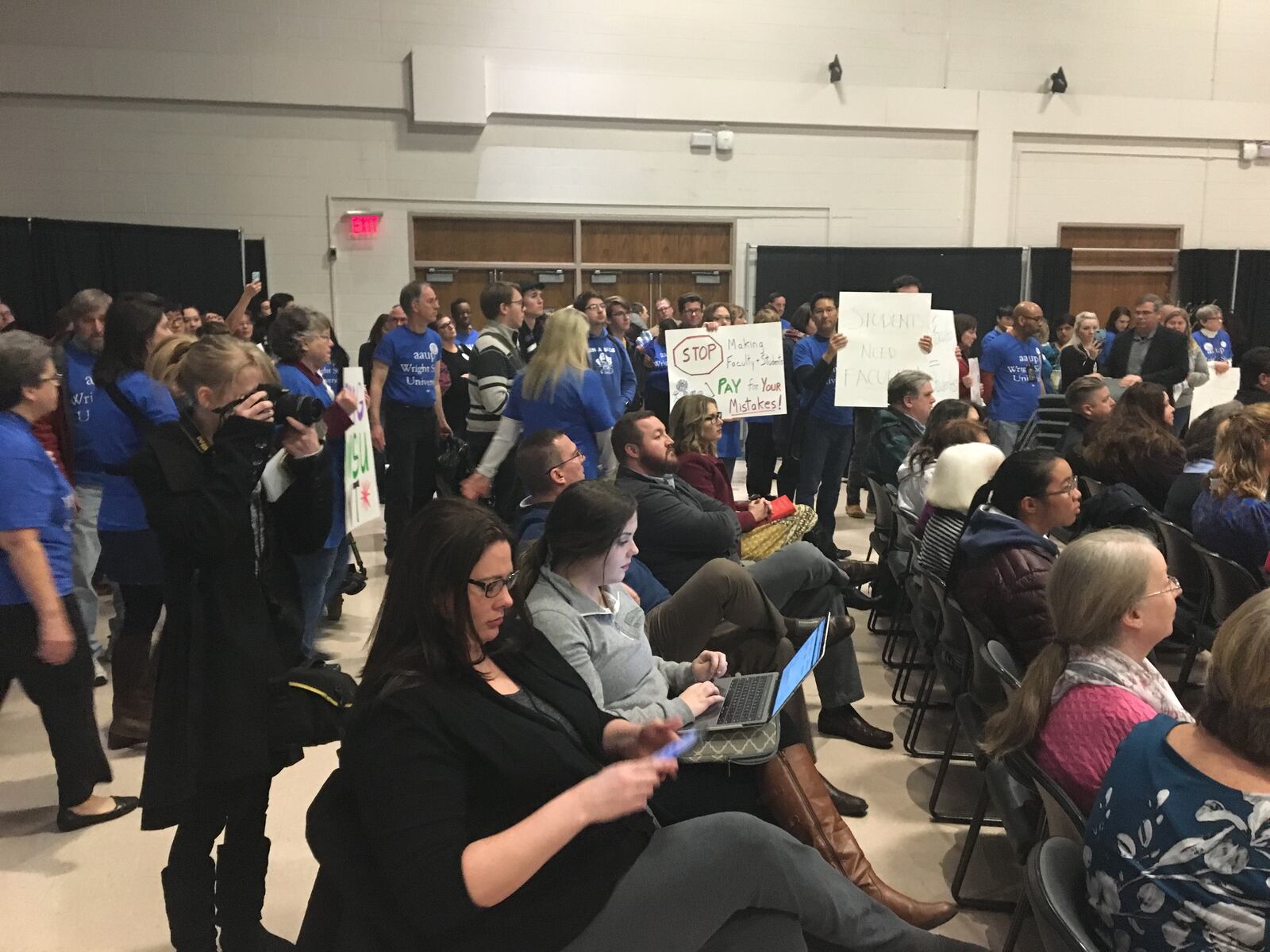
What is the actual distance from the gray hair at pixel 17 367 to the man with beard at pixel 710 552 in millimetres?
1707

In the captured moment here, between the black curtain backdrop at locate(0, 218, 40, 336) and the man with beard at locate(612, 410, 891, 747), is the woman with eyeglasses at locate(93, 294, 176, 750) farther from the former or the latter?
the black curtain backdrop at locate(0, 218, 40, 336)

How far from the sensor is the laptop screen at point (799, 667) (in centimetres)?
207

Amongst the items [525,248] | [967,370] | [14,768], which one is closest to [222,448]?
[14,768]

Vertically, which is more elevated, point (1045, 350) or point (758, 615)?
point (1045, 350)

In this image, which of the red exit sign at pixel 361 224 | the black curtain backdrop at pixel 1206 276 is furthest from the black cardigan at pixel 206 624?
the black curtain backdrop at pixel 1206 276

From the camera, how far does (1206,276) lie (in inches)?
391

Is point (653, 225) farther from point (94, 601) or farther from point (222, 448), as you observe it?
point (222, 448)

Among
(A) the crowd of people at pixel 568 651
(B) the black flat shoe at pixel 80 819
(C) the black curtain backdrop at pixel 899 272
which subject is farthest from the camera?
(C) the black curtain backdrop at pixel 899 272

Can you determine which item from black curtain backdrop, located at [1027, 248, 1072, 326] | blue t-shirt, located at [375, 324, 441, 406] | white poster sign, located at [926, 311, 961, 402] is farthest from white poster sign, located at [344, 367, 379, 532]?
black curtain backdrop, located at [1027, 248, 1072, 326]

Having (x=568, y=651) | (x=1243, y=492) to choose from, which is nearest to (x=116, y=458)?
(x=568, y=651)

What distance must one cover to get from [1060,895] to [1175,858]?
0.17 m

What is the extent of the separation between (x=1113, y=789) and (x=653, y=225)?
27.4 ft

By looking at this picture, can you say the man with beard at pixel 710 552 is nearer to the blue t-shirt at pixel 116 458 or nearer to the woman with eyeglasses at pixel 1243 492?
the woman with eyeglasses at pixel 1243 492

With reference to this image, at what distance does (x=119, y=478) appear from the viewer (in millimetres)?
3148
